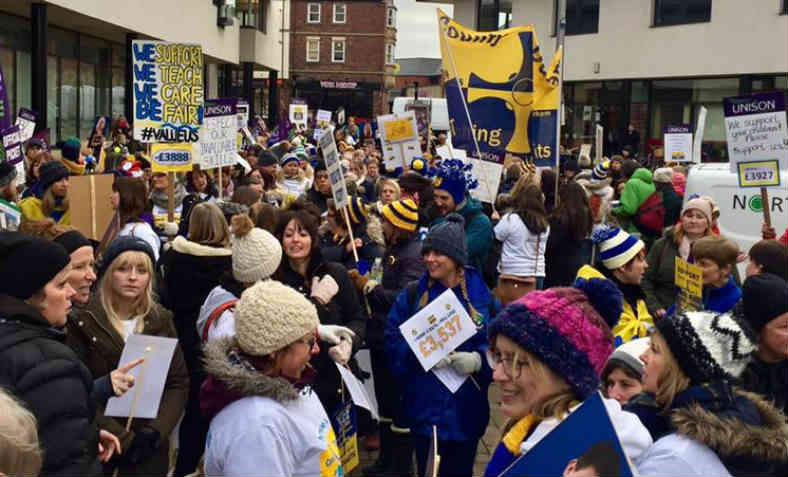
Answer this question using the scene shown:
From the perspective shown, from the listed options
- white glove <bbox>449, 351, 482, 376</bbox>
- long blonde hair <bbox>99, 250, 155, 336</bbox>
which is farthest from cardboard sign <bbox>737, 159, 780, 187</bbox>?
long blonde hair <bbox>99, 250, 155, 336</bbox>

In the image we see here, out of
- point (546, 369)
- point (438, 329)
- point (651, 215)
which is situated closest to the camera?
point (546, 369)

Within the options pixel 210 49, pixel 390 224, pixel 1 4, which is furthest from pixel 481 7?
pixel 390 224

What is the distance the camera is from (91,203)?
7895mm

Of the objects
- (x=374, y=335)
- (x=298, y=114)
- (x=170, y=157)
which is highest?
(x=298, y=114)

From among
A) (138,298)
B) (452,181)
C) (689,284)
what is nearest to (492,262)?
(452,181)

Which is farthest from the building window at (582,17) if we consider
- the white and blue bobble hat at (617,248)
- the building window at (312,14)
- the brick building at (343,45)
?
the building window at (312,14)

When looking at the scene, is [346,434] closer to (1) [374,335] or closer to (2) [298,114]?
(1) [374,335]

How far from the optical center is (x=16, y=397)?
9.70ft

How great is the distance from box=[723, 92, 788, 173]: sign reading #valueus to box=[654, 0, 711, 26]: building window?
20552 mm

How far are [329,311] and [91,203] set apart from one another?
3736mm

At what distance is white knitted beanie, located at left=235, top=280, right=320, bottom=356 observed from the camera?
125 inches

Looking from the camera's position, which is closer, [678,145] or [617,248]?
[617,248]

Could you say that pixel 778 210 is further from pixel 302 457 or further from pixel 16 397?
pixel 16 397

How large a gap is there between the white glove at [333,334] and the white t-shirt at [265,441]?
1.21 meters
